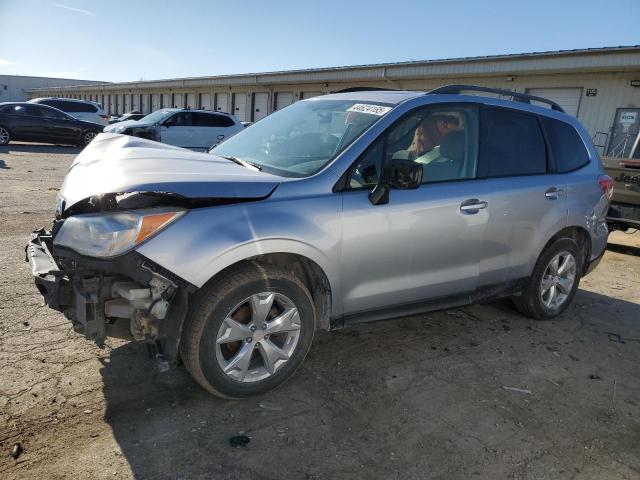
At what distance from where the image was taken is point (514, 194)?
3.96m

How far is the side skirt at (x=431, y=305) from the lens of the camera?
3.30m

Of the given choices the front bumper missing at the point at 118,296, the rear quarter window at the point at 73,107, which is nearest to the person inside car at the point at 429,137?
the front bumper missing at the point at 118,296

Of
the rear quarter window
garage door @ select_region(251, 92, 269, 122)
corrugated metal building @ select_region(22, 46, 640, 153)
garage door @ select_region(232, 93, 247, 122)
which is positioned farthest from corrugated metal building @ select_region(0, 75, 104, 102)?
the rear quarter window

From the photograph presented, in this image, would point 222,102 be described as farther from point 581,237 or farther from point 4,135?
point 581,237

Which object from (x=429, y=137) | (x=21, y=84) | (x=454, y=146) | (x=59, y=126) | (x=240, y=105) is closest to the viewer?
(x=429, y=137)

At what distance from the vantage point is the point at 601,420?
3076mm

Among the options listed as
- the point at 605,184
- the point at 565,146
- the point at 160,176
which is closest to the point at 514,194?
the point at 565,146

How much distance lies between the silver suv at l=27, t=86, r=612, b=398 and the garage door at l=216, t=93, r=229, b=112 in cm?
3145

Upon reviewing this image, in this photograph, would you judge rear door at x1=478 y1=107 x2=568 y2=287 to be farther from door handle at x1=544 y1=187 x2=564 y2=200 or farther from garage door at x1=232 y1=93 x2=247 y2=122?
garage door at x1=232 y1=93 x2=247 y2=122

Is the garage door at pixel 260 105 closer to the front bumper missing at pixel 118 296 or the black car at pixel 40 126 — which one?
the black car at pixel 40 126

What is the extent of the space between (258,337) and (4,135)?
1860cm

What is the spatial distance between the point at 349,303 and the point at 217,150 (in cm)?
174

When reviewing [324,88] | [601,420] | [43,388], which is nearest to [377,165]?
[601,420]

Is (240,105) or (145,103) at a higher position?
(145,103)
